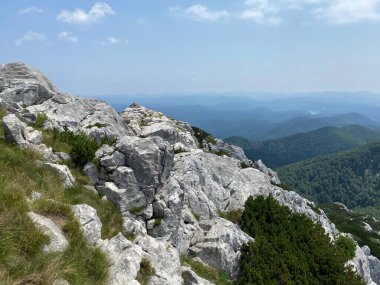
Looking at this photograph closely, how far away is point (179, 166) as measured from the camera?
82.4ft

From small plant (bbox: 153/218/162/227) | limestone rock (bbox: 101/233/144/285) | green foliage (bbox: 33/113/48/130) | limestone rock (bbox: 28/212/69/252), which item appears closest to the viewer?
limestone rock (bbox: 28/212/69/252)

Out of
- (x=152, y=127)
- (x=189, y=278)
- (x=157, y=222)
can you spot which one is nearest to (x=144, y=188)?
(x=157, y=222)

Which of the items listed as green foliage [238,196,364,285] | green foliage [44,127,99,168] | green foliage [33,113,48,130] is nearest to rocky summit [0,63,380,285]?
green foliage [33,113,48,130]

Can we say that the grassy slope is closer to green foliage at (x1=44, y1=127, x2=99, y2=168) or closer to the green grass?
the green grass

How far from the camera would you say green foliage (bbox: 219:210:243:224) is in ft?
78.9

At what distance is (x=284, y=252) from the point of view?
66.5 ft

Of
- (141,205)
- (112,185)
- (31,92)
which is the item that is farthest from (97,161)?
(31,92)

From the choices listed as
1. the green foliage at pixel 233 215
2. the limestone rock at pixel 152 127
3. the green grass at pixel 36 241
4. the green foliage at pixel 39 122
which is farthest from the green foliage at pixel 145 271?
the limestone rock at pixel 152 127

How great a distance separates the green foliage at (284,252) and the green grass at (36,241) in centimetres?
886

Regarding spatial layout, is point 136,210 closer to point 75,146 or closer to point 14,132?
point 75,146

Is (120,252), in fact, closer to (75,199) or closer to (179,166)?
(75,199)

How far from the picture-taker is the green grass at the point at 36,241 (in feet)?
22.1

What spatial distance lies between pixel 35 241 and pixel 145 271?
3946mm

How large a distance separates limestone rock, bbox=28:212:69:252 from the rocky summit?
0.03 metres
